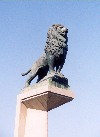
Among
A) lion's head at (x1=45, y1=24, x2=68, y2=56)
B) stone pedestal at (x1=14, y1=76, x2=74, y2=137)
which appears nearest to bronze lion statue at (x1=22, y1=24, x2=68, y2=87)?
lion's head at (x1=45, y1=24, x2=68, y2=56)

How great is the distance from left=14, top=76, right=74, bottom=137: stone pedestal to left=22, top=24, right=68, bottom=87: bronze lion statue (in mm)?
632

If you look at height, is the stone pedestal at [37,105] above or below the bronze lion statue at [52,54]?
below

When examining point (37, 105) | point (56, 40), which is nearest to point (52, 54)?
point (56, 40)

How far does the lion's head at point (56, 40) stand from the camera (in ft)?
34.9

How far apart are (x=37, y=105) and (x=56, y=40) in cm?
230

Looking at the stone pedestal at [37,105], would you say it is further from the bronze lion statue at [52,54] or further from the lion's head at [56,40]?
the lion's head at [56,40]

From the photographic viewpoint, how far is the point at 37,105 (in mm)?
10781

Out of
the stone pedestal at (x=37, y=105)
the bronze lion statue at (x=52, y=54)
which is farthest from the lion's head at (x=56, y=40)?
the stone pedestal at (x=37, y=105)

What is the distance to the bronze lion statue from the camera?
34.9 feet

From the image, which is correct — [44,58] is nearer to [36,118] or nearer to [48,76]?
[48,76]

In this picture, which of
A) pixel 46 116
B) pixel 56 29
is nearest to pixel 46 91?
pixel 46 116

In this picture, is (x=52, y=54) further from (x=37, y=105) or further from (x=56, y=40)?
(x=37, y=105)

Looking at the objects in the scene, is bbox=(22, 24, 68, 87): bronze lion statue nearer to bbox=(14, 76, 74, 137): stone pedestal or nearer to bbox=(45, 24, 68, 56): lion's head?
bbox=(45, 24, 68, 56): lion's head

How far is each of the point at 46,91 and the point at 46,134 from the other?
1419 millimetres
